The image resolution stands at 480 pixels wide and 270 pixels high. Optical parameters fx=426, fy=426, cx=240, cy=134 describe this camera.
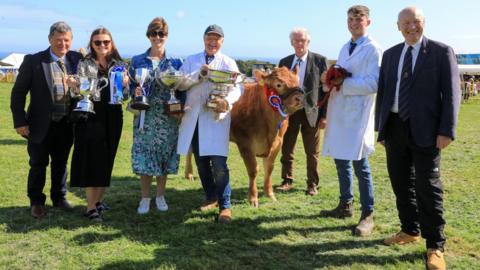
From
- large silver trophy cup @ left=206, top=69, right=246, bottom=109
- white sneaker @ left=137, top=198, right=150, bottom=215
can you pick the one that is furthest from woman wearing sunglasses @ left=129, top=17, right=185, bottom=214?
large silver trophy cup @ left=206, top=69, right=246, bottom=109

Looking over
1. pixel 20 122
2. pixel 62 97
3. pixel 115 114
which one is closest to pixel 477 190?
pixel 115 114

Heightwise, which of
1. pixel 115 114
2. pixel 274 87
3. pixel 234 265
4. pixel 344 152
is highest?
pixel 274 87

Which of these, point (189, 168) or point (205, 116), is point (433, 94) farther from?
point (189, 168)

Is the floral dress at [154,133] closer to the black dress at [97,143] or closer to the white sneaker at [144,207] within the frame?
the black dress at [97,143]

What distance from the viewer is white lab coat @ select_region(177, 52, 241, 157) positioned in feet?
16.8

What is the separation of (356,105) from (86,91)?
2970mm

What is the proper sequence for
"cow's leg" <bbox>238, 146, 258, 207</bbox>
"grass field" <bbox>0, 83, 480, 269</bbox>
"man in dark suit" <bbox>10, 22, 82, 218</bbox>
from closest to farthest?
1. "grass field" <bbox>0, 83, 480, 269</bbox>
2. "man in dark suit" <bbox>10, 22, 82, 218</bbox>
3. "cow's leg" <bbox>238, 146, 258, 207</bbox>

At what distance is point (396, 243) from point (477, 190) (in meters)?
3.06

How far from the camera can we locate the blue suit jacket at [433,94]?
370 cm

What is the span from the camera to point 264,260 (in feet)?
13.7

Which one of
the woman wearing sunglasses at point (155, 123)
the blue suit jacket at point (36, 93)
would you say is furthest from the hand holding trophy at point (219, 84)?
the blue suit jacket at point (36, 93)

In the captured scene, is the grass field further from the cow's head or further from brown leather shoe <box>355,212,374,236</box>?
the cow's head

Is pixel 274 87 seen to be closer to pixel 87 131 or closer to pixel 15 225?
pixel 87 131

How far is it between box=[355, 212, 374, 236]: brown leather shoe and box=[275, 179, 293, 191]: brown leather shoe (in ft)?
6.58
